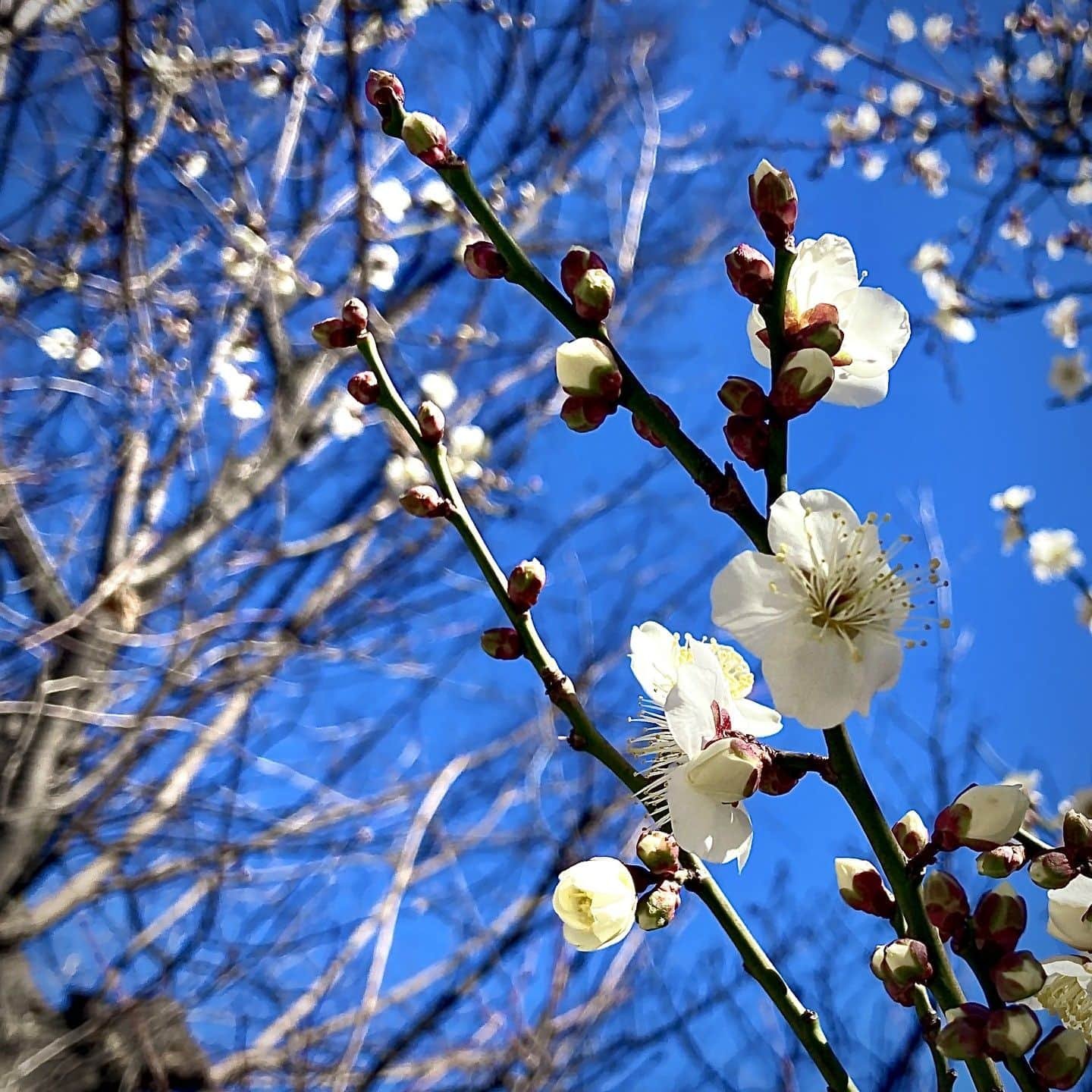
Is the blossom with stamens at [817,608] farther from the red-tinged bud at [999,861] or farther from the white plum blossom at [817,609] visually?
the red-tinged bud at [999,861]

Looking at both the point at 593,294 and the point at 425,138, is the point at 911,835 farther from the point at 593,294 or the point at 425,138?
the point at 425,138

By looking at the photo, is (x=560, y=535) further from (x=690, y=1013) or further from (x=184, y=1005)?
(x=184, y=1005)

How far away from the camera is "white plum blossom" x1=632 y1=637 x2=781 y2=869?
0.48 meters

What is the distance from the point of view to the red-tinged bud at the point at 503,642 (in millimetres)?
630

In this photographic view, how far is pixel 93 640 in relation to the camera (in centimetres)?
238

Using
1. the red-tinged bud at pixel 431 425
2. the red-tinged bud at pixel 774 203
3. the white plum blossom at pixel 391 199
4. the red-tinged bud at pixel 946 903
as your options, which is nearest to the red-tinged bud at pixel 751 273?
the red-tinged bud at pixel 774 203

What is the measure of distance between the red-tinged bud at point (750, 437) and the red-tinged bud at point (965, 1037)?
0.97 feet

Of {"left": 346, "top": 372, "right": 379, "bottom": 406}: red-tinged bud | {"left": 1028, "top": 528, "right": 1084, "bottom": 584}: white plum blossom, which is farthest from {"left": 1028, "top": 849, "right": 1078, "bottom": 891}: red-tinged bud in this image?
{"left": 1028, "top": 528, "right": 1084, "bottom": 584}: white plum blossom

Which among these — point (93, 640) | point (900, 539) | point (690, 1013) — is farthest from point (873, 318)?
point (93, 640)

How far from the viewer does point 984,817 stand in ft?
1.59

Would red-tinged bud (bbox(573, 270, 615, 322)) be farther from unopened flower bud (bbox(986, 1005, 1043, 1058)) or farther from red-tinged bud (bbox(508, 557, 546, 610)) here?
unopened flower bud (bbox(986, 1005, 1043, 1058))

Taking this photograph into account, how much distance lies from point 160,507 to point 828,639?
261 centimetres

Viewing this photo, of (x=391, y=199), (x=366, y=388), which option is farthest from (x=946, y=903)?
(x=391, y=199)

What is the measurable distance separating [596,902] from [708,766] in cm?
11
